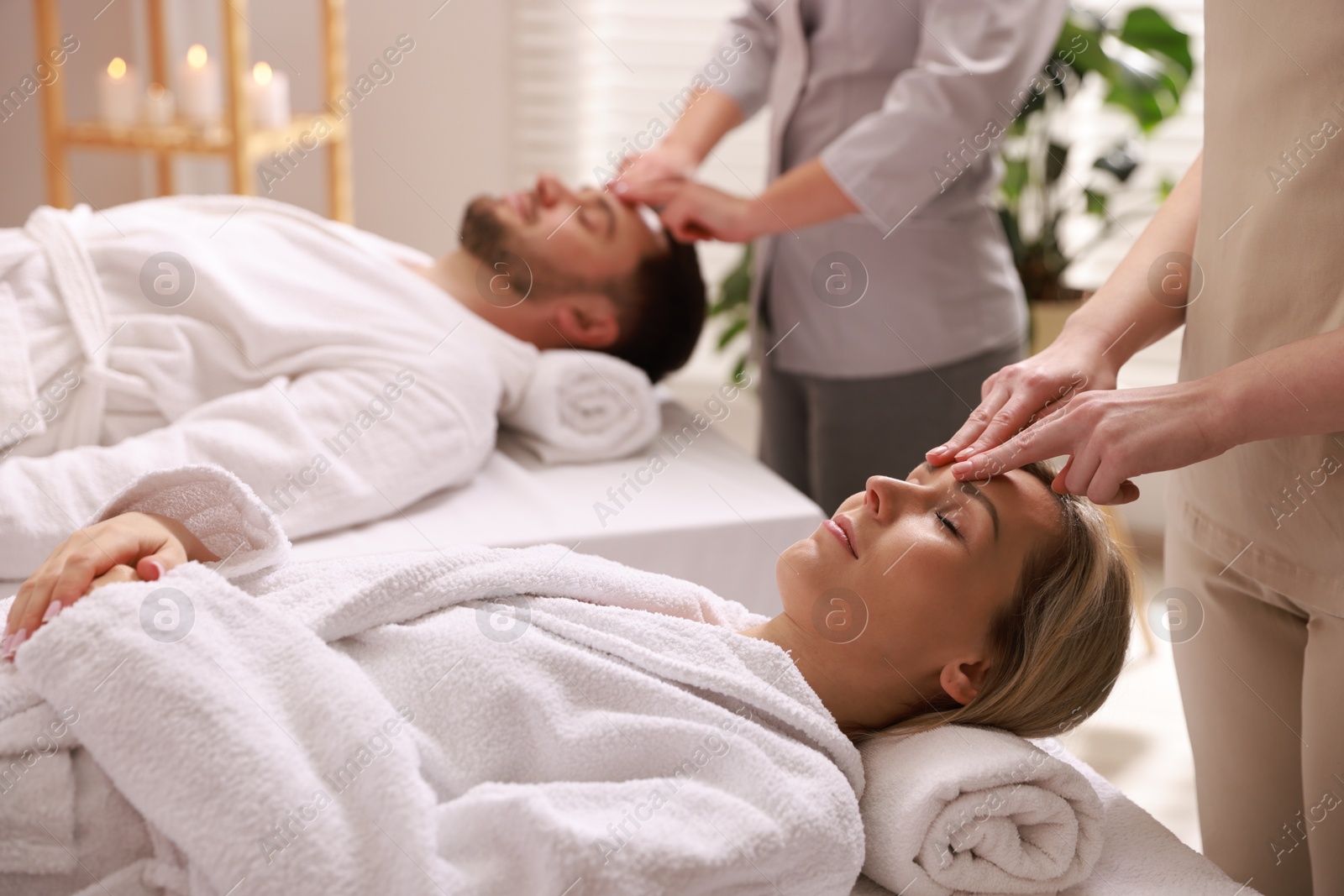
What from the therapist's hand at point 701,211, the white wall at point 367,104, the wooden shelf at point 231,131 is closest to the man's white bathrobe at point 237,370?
the therapist's hand at point 701,211

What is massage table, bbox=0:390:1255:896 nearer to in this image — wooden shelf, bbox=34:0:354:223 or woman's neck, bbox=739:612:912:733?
woman's neck, bbox=739:612:912:733

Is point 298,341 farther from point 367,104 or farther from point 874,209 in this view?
point 367,104

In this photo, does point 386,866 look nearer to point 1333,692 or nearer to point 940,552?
point 940,552

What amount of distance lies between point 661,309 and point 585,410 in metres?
0.25

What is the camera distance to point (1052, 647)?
0.92 meters

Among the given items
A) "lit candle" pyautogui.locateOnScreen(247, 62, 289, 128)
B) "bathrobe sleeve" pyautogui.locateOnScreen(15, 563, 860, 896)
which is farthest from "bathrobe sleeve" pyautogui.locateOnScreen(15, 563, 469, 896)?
"lit candle" pyautogui.locateOnScreen(247, 62, 289, 128)

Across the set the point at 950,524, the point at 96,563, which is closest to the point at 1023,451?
the point at 950,524

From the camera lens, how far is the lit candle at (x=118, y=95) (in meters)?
2.46

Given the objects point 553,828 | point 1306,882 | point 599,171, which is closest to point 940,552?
point 553,828

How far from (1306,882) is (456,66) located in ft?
8.43

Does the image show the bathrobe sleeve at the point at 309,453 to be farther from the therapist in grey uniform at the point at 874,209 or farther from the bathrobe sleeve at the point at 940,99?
the bathrobe sleeve at the point at 940,99

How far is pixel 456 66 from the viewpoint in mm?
2906

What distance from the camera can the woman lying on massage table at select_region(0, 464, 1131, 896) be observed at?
736 mm

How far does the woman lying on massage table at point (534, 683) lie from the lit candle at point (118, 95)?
186 cm
